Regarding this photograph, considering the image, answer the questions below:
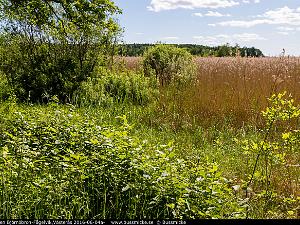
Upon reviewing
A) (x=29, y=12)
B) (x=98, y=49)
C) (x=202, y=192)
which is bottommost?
(x=202, y=192)

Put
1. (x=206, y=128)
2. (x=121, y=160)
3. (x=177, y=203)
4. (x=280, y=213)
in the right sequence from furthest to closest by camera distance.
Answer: (x=206, y=128) → (x=280, y=213) → (x=121, y=160) → (x=177, y=203)

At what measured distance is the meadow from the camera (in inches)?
138

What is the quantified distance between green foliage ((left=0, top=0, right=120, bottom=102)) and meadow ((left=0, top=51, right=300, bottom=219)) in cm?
244

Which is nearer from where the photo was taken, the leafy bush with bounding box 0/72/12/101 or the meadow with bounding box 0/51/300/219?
the meadow with bounding box 0/51/300/219

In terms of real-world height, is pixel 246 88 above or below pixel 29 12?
below

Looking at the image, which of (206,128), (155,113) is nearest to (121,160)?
(206,128)

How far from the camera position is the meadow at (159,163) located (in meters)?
3.50

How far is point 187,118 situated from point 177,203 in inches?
187

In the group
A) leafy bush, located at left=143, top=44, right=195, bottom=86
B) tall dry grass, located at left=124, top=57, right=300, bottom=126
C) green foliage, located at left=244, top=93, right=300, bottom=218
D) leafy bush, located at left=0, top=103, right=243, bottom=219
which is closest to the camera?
leafy bush, located at left=0, top=103, right=243, bottom=219

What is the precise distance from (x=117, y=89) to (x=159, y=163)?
7.41m

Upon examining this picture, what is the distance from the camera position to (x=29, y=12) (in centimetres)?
988

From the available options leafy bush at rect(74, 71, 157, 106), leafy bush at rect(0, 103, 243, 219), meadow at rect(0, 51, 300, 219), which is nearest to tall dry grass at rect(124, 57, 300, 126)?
meadow at rect(0, 51, 300, 219)

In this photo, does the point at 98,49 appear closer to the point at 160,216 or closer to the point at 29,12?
the point at 29,12

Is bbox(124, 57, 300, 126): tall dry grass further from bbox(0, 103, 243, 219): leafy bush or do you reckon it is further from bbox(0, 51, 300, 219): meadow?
bbox(0, 103, 243, 219): leafy bush
